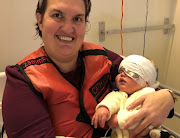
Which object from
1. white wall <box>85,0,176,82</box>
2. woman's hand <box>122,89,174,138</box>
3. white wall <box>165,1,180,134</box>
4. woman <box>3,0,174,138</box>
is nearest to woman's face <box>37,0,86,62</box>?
woman <box>3,0,174,138</box>

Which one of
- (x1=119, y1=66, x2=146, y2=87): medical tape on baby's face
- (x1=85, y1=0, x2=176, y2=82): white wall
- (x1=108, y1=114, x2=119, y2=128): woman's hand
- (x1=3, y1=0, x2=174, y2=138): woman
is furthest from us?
(x1=85, y1=0, x2=176, y2=82): white wall

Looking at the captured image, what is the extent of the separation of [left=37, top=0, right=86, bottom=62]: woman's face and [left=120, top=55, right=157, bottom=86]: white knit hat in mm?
318

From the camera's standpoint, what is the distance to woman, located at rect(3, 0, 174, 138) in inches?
33.5

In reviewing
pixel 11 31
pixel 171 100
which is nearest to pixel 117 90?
pixel 171 100

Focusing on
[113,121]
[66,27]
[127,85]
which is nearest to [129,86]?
[127,85]

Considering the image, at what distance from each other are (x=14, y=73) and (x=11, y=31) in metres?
0.61

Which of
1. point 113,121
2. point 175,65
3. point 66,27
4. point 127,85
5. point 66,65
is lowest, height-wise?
point 175,65

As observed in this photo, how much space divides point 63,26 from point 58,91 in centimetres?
30

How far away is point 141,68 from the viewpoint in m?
1.11

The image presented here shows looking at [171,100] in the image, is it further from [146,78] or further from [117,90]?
[117,90]

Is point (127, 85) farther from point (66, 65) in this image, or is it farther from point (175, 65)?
point (175, 65)

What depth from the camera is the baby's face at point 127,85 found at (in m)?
1.10

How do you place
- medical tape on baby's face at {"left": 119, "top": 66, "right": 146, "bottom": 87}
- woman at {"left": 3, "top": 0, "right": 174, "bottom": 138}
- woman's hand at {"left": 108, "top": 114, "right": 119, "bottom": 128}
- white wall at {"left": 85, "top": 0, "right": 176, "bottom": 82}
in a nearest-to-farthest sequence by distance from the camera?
woman at {"left": 3, "top": 0, "right": 174, "bottom": 138} → woman's hand at {"left": 108, "top": 114, "right": 119, "bottom": 128} → medical tape on baby's face at {"left": 119, "top": 66, "right": 146, "bottom": 87} → white wall at {"left": 85, "top": 0, "right": 176, "bottom": 82}

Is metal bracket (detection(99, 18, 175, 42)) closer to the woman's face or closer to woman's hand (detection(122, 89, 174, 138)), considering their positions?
the woman's face
